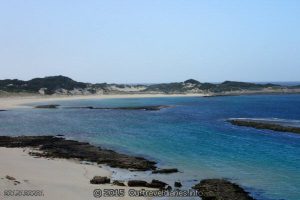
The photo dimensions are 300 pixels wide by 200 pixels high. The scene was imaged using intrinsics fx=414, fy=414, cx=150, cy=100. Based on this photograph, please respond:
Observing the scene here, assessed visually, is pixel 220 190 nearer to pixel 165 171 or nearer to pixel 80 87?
pixel 165 171

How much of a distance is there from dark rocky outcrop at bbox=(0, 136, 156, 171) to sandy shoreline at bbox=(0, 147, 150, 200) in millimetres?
1614

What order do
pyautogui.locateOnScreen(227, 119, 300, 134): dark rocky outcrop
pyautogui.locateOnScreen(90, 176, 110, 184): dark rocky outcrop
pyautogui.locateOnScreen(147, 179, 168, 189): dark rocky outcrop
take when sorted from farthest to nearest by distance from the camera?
1. pyautogui.locateOnScreen(227, 119, 300, 134): dark rocky outcrop
2. pyautogui.locateOnScreen(90, 176, 110, 184): dark rocky outcrop
3. pyautogui.locateOnScreen(147, 179, 168, 189): dark rocky outcrop

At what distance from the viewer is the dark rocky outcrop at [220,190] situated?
64.4ft

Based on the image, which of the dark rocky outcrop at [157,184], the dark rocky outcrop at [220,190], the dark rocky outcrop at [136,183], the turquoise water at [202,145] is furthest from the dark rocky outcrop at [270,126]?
the dark rocky outcrop at [136,183]

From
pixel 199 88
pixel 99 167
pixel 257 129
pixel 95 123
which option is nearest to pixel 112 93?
pixel 199 88

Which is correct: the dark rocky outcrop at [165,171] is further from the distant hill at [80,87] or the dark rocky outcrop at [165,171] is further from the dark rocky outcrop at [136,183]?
the distant hill at [80,87]

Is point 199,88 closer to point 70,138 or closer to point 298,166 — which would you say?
point 70,138

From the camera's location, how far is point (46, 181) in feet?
72.4

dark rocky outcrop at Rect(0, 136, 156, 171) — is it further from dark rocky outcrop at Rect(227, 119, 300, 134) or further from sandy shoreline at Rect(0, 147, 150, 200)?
dark rocky outcrop at Rect(227, 119, 300, 134)

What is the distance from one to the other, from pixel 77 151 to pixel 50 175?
869 centimetres

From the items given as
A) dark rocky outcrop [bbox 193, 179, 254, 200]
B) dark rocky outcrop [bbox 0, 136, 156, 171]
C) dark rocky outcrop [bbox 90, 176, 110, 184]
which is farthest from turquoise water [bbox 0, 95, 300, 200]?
dark rocky outcrop [bbox 90, 176, 110, 184]

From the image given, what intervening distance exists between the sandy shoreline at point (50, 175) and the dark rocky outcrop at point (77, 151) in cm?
161

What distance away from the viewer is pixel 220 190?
20.7m

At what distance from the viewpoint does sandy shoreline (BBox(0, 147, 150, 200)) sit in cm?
1983
